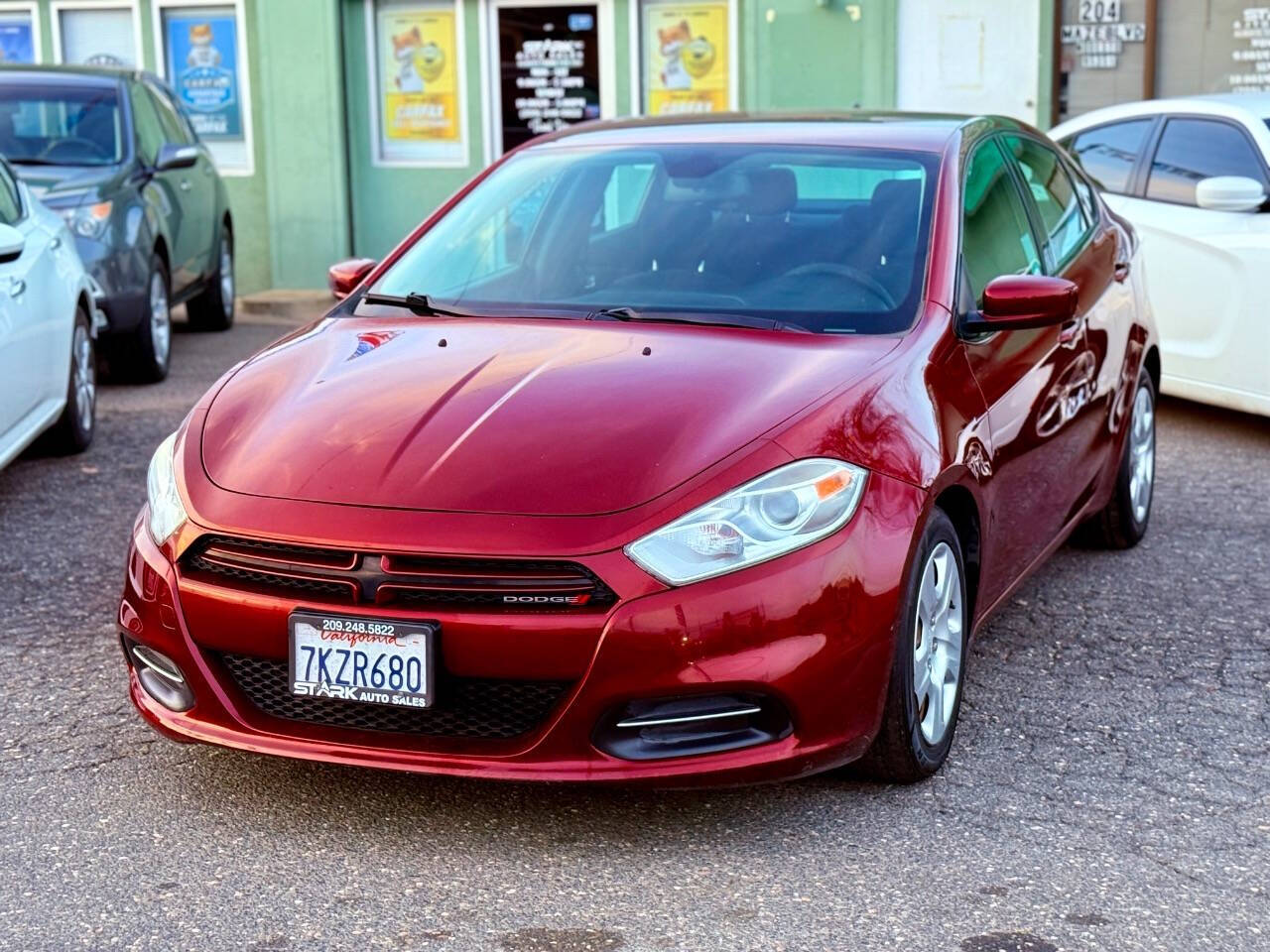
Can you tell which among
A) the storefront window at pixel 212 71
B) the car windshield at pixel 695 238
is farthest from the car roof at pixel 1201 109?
the storefront window at pixel 212 71

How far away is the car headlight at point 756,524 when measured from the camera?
3.51 m

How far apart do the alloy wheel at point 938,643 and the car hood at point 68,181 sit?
6324mm

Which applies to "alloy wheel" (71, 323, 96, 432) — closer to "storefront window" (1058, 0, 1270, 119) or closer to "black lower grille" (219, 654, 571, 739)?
"black lower grille" (219, 654, 571, 739)

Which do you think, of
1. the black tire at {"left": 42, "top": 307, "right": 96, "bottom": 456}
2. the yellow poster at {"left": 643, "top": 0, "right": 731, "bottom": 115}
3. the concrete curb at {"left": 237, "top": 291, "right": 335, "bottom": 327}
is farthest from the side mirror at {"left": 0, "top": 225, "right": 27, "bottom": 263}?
the yellow poster at {"left": 643, "top": 0, "right": 731, "bottom": 115}

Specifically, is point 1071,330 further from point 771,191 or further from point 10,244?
point 10,244

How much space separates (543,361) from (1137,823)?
1.65m

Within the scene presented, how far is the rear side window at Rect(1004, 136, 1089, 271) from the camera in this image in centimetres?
538

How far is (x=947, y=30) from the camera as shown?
1238cm

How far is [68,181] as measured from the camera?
9367 mm

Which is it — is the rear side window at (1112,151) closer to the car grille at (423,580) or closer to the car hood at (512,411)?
the car hood at (512,411)

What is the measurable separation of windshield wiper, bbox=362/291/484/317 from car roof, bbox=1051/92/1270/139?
4678mm

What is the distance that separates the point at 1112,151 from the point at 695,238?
4504 millimetres

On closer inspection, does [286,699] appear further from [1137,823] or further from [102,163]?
[102,163]

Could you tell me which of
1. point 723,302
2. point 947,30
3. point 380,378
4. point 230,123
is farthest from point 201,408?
point 230,123
